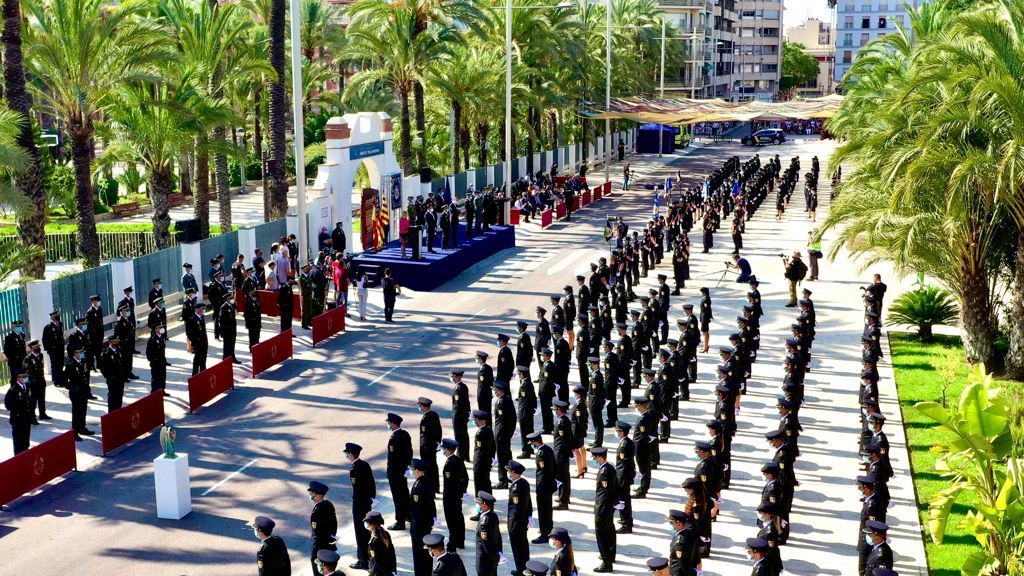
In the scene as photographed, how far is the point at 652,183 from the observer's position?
185 ft

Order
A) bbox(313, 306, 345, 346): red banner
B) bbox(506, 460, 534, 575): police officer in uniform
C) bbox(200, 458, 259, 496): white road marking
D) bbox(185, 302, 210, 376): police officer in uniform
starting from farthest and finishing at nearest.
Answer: bbox(313, 306, 345, 346): red banner → bbox(185, 302, 210, 376): police officer in uniform → bbox(200, 458, 259, 496): white road marking → bbox(506, 460, 534, 575): police officer in uniform

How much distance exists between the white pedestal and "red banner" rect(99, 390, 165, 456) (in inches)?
107

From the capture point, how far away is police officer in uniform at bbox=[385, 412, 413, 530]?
46.6ft

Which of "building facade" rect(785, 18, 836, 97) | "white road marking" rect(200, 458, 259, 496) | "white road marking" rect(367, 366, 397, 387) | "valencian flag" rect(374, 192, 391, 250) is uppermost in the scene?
"building facade" rect(785, 18, 836, 97)

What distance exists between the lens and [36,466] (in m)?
15.6

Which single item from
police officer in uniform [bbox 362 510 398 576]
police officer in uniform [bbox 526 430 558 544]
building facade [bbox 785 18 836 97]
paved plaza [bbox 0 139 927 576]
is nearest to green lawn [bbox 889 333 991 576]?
paved plaza [bbox 0 139 927 576]

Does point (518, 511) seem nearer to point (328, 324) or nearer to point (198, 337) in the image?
point (198, 337)

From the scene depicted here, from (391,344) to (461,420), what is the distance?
7.52 m

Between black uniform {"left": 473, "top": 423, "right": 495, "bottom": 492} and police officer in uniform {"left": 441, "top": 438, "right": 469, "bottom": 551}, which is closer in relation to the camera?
police officer in uniform {"left": 441, "top": 438, "right": 469, "bottom": 551}

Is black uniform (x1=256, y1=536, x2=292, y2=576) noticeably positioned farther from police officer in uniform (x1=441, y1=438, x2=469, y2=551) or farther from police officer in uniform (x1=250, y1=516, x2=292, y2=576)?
police officer in uniform (x1=441, y1=438, x2=469, y2=551)

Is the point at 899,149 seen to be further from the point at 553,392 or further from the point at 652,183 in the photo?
the point at 652,183

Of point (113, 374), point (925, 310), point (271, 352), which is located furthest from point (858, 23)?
point (113, 374)

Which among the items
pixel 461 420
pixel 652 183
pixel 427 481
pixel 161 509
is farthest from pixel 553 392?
pixel 652 183

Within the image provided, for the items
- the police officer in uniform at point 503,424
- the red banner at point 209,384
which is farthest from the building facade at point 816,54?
the police officer in uniform at point 503,424
